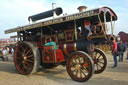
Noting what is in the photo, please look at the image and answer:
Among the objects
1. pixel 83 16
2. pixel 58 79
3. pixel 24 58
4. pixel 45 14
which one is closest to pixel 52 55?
pixel 58 79

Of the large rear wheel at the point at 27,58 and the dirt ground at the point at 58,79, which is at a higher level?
the large rear wheel at the point at 27,58

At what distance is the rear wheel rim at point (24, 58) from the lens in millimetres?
5989

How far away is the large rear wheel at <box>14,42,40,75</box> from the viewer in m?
5.76

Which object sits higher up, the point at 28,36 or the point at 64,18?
the point at 64,18

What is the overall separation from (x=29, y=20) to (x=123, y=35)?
75.3 ft

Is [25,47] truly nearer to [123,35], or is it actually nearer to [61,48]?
[61,48]

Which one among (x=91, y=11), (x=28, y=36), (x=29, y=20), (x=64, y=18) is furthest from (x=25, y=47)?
(x=91, y=11)

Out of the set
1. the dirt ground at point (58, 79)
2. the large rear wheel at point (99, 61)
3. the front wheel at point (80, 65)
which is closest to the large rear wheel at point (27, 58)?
the dirt ground at point (58, 79)

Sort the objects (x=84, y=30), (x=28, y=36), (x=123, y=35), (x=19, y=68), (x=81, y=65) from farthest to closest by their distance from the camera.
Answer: (x=123, y=35)
(x=28, y=36)
(x=19, y=68)
(x=84, y=30)
(x=81, y=65)

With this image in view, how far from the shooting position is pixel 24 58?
6.16 metres

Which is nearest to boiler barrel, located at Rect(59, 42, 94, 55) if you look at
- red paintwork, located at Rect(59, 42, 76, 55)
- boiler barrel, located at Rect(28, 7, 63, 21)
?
red paintwork, located at Rect(59, 42, 76, 55)

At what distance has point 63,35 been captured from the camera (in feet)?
18.8

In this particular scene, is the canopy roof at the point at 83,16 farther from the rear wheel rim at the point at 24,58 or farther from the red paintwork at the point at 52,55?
the red paintwork at the point at 52,55

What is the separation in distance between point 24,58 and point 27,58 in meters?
0.13
